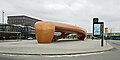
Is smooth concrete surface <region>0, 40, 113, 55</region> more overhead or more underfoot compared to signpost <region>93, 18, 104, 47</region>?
more underfoot

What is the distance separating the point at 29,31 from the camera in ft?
409

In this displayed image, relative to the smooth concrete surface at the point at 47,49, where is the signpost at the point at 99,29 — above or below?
above

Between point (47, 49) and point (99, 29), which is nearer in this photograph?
point (47, 49)

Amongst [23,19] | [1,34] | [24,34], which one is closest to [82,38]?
[1,34]

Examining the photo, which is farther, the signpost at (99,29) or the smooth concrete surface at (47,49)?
the signpost at (99,29)

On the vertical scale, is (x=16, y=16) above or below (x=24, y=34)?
above

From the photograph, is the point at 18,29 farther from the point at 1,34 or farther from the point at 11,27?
the point at 1,34

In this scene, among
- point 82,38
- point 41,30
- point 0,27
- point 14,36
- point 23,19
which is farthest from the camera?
point 23,19

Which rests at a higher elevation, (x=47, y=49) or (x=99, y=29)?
(x=99, y=29)

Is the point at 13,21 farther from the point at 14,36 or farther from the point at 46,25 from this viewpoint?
the point at 46,25

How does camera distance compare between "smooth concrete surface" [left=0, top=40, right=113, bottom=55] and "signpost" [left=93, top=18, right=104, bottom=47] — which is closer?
"smooth concrete surface" [left=0, top=40, right=113, bottom=55]

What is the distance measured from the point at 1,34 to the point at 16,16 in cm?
6452

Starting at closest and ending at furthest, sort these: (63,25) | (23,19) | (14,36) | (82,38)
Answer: (63,25), (82,38), (14,36), (23,19)

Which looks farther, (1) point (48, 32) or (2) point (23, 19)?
(2) point (23, 19)
